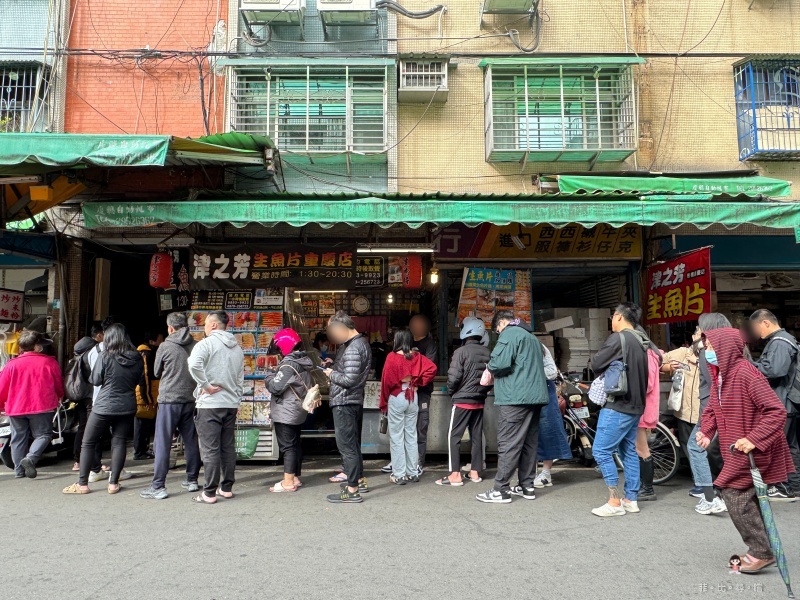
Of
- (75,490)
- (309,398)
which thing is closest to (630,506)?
(309,398)

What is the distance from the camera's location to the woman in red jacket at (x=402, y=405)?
626 cm

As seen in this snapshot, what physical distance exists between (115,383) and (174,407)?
2.62 feet

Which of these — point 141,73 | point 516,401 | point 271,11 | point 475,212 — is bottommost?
point 516,401

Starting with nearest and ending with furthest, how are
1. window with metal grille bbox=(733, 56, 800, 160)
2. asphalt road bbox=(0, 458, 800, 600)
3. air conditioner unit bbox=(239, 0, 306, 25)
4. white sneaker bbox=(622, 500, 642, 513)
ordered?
1. asphalt road bbox=(0, 458, 800, 600)
2. white sneaker bbox=(622, 500, 642, 513)
3. air conditioner unit bbox=(239, 0, 306, 25)
4. window with metal grille bbox=(733, 56, 800, 160)

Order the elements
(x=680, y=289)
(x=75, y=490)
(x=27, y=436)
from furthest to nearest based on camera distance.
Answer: (x=680, y=289) → (x=27, y=436) → (x=75, y=490)

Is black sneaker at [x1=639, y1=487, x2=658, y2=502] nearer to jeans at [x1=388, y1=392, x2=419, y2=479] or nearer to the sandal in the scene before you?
jeans at [x1=388, y1=392, x2=419, y2=479]

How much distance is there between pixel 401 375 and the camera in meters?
6.25

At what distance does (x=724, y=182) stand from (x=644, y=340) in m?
4.46

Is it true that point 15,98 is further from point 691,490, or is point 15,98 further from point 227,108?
point 691,490

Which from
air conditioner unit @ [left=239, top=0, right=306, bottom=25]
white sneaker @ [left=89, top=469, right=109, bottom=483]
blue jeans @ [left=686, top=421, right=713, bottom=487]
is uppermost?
air conditioner unit @ [left=239, top=0, right=306, bottom=25]

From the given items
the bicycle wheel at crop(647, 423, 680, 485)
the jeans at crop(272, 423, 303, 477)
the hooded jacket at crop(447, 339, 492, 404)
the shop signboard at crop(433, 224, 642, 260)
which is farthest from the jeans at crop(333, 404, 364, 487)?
the shop signboard at crop(433, 224, 642, 260)

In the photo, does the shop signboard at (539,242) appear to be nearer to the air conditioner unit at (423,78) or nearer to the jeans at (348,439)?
the air conditioner unit at (423,78)

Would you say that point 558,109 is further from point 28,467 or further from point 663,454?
point 28,467

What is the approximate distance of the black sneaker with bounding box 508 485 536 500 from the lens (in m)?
5.64
